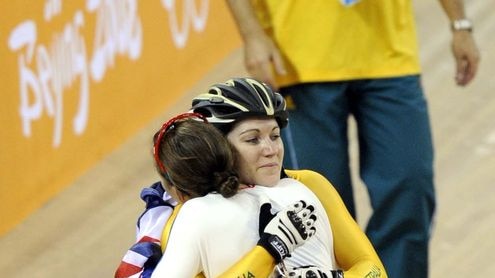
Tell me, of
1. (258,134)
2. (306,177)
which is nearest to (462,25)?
(306,177)

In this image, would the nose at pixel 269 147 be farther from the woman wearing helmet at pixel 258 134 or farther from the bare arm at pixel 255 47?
the bare arm at pixel 255 47

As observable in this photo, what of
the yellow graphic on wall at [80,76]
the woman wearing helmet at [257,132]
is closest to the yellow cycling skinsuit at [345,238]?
the woman wearing helmet at [257,132]

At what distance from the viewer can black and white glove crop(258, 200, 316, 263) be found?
118 inches

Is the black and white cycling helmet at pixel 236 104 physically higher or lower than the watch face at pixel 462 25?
higher

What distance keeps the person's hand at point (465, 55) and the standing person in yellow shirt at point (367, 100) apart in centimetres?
28

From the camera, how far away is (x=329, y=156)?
4.57 metres

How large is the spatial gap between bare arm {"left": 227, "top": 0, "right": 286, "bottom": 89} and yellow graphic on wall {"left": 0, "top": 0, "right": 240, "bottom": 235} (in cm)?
153

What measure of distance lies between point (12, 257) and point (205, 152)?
283cm

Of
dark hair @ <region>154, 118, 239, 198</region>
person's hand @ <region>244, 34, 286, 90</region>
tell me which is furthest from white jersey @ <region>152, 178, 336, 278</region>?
person's hand @ <region>244, 34, 286, 90</region>

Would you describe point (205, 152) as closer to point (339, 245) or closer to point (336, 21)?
point (339, 245)

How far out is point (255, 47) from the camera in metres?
4.41

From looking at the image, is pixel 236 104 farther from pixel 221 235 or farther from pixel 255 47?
pixel 255 47

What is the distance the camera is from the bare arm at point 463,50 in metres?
4.83

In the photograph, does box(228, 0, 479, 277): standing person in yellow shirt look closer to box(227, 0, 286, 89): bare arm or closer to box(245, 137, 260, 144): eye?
box(227, 0, 286, 89): bare arm
